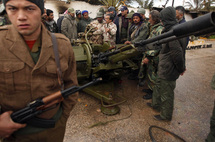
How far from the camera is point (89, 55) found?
3.44 meters

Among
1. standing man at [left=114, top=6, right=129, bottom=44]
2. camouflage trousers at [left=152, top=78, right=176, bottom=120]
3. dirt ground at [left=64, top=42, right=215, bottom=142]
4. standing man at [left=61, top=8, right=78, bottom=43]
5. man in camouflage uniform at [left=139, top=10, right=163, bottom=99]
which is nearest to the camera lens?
dirt ground at [left=64, top=42, right=215, bottom=142]

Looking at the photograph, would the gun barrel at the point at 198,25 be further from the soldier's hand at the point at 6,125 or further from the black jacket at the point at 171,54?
the soldier's hand at the point at 6,125

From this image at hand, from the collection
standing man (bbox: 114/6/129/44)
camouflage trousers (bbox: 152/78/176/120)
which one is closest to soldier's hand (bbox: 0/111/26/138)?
camouflage trousers (bbox: 152/78/176/120)

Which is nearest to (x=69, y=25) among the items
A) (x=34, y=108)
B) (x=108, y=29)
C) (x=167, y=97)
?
(x=108, y=29)

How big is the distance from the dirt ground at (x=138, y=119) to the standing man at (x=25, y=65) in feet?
5.19

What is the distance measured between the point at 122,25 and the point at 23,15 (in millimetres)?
5291

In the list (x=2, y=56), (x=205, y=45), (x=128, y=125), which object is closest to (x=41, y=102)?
(x=2, y=56)

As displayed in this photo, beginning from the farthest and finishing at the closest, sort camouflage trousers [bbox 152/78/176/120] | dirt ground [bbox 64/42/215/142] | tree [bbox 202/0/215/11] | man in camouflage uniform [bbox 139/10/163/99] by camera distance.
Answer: tree [bbox 202/0/215/11]
man in camouflage uniform [bbox 139/10/163/99]
camouflage trousers [bbox 152/78/176/120]
dirt ground [bbox 64/42/215/142]

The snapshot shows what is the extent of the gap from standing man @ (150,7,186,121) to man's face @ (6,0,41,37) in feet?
7.24

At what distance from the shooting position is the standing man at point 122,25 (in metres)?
5.98

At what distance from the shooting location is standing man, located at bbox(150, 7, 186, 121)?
2637 mm

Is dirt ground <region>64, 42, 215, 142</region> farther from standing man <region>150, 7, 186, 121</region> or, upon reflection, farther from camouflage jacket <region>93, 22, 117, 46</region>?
camouflage jacket <region>93, 22, 117, 46</region>

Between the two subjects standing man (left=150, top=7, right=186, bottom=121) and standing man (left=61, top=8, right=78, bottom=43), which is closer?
standing man (left=150, top=7, right=186, bottom=121)

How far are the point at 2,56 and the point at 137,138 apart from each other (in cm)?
245
